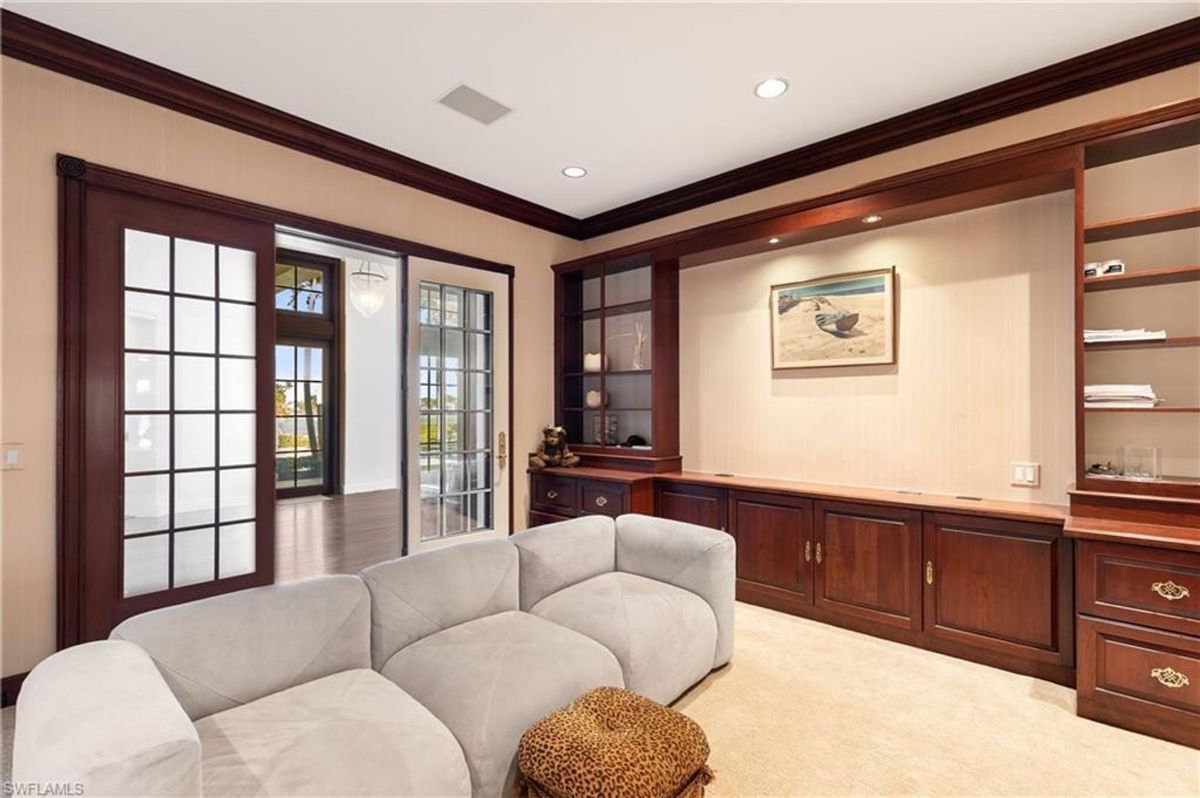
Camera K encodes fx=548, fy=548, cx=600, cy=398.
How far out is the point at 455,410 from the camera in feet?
13.9

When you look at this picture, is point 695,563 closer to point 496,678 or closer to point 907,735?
point 907,735

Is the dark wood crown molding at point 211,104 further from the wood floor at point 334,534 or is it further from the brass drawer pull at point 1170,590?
the brass drawer pull at point 1170,590

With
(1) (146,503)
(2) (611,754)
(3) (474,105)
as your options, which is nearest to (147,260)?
(1) (146,503)

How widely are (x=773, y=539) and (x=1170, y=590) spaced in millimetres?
1812

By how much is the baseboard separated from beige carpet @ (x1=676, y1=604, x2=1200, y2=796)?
2941 millimetres

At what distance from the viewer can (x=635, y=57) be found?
2641 mm

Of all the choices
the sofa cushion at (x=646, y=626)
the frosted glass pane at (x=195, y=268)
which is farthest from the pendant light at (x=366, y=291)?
the sofa cushion at (x=646, y=626)

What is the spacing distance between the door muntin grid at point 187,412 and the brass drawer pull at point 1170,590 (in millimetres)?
4342

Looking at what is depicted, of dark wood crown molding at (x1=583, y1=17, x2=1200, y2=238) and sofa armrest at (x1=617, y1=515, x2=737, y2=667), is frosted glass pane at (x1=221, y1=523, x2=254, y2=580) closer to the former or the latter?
sofa armrest at (x1=617, y1=515, x2=737, y2=667)

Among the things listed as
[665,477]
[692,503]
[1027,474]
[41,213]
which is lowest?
[692,503]

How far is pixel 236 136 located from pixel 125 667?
287cm

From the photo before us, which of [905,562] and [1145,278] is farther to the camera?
[905,562]

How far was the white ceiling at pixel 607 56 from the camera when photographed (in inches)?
92.1

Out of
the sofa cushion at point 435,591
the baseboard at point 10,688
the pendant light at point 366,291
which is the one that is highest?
the pendant light at point 366,291
